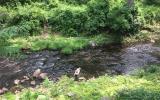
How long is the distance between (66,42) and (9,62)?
4.45 meters

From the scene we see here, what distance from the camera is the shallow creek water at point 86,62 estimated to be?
2069 cm

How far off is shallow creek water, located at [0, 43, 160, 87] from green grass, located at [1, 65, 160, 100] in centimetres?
379

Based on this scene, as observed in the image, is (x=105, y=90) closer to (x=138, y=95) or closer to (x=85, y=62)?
(x=138, y=95)

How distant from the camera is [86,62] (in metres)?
22.6

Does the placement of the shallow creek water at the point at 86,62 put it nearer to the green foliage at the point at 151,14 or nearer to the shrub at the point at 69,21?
the shrub at the point at 69,21

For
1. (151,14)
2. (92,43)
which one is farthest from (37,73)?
(151,14)

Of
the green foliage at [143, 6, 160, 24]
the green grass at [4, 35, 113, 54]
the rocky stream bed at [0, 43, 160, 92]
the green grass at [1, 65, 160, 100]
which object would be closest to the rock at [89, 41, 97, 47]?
the green grass at [4, 35, 113, 54]

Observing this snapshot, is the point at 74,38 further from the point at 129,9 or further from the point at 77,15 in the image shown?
the point at 129,9

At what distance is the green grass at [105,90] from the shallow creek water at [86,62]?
12.4 ft

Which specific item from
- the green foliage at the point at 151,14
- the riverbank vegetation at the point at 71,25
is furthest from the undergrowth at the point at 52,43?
the green foliage at the point at 151,14

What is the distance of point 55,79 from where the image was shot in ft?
64.9

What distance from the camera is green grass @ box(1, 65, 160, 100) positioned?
1368 cm

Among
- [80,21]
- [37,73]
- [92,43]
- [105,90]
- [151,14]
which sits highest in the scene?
[151,14]

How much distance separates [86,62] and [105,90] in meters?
7.56
